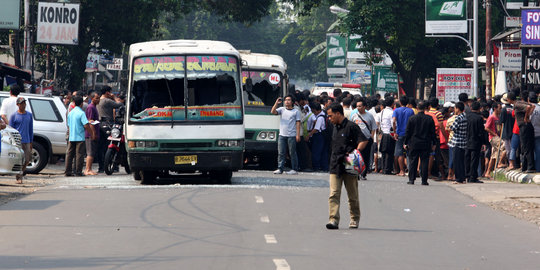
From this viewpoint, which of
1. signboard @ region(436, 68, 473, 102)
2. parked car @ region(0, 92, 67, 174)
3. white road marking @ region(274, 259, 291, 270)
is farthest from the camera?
signboard @ region(436, 68, 473, 102)

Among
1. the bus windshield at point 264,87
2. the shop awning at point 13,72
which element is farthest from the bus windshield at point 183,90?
the shop awning at point 13,72

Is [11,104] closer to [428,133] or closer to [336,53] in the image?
[428,133]

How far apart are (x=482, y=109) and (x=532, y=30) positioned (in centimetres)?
381

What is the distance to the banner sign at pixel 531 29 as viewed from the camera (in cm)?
2636

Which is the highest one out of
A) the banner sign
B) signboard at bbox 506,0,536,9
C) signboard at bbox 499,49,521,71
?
signboard at bbox 506,0,536,9

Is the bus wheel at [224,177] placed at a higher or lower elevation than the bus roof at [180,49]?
lower

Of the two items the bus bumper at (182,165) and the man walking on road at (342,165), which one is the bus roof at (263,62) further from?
the man walking on road at (342,165)

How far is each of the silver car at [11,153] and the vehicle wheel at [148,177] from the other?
2.36 metres

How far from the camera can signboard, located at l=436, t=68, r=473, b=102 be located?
108 feet

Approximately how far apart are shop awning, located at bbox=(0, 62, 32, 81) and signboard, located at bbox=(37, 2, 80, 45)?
4.56 meters

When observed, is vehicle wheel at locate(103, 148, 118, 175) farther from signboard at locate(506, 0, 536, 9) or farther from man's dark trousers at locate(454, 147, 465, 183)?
signboard at locate(506, 0, 536, 9)

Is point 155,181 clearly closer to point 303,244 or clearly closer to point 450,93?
point 303,244

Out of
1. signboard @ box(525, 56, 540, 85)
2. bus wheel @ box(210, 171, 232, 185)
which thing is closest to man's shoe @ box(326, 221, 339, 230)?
bus wheel @ box(210, 171, 232, 185)

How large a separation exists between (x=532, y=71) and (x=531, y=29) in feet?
6.11
